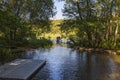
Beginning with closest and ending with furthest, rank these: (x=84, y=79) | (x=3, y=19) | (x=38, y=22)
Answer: (x=84, y=79) < (x=3, y=19) < (x=38, y=22)

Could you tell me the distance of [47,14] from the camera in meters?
48.3

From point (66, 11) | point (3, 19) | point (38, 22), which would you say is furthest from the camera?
point (38, 22)

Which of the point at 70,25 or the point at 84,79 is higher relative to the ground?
the point at 70,25

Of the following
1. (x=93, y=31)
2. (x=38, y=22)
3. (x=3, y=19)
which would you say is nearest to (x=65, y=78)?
(x=3, y=19)

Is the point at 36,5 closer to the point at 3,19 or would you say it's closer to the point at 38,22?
the point at 38,22

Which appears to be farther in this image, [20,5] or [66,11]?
[66,11]

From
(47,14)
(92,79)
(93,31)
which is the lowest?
(92,79)

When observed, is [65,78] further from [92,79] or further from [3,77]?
[3,77]

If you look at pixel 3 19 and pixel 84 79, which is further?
pixel 3 19

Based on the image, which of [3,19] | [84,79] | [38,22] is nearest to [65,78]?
[84,79]

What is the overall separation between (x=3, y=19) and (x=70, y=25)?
21750 millimetres

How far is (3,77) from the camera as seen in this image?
11859 millimetres

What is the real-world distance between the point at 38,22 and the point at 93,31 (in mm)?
10596

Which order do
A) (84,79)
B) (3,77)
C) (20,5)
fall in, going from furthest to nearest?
(20,5) → (84,79) → (3,77)
